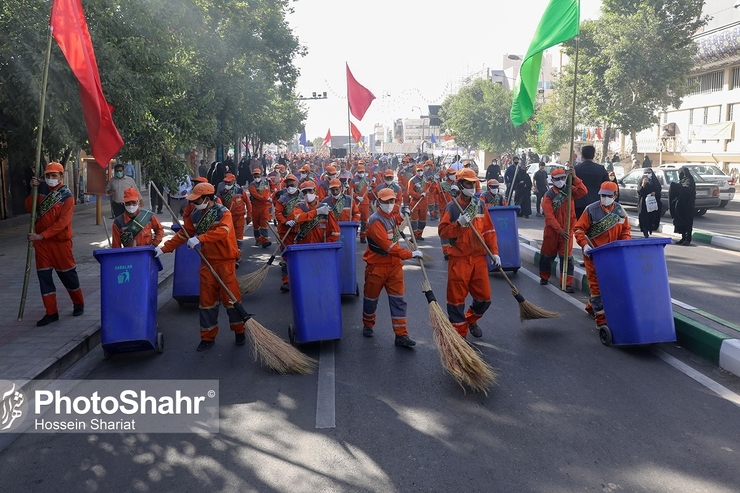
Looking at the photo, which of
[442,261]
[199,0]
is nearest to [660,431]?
[442,261]

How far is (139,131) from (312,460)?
7.60 meters

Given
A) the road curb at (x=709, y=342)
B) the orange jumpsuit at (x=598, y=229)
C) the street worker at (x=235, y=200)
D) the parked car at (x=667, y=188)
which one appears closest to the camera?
the road curb at (x=709, y=342)

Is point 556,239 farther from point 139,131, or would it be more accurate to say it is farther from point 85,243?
point 85,243

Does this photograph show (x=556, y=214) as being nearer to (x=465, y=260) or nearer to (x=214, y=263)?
(x=465, y=260)

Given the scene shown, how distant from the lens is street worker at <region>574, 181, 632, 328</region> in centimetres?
756

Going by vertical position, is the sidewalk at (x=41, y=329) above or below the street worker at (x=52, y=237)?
below

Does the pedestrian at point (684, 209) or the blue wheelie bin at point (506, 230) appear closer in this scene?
the blue wheelie bin at point (506, 230)

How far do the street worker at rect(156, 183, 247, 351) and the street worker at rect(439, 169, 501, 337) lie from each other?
228 cm

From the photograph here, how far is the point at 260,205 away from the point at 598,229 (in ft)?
26.8

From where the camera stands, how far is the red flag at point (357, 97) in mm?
20422

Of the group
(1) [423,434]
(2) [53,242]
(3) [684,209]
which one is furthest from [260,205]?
(1) [423,434]

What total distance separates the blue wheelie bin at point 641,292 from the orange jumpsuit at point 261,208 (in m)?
8.62

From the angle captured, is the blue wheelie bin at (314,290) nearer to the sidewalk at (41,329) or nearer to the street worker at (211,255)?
the street worker at (211,255)

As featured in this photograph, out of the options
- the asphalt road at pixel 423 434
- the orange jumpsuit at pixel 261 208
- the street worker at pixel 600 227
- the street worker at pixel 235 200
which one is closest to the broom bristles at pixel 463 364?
the asphalt road at pixel 423 434
